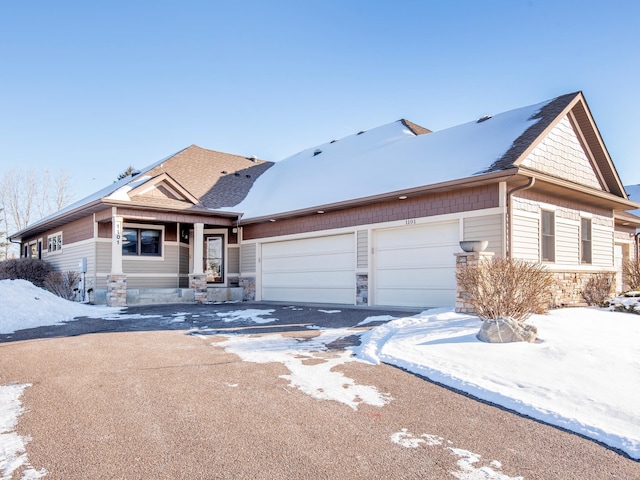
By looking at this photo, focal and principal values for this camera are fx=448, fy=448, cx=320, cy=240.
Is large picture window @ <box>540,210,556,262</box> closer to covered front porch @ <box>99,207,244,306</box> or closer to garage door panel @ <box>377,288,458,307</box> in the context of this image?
garage door panel @ <box>377,288,458,307</box>

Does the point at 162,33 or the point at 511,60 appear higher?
the point at 162,33

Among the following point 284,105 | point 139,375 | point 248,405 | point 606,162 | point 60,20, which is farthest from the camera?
point 284,105

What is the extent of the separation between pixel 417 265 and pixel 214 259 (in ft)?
29.1

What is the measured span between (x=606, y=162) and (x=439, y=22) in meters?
6.68

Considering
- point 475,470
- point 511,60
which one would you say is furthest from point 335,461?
point 511,60

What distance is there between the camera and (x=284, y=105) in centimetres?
1689

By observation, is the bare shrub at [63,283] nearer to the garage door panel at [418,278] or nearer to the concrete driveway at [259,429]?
the garage door panel at [418,278]

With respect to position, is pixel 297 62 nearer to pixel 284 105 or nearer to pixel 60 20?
pixel 284 105

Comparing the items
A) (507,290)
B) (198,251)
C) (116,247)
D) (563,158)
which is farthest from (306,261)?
(507,290)

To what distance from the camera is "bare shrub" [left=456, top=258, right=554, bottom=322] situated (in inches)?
290

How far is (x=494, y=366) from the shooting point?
17.4ft

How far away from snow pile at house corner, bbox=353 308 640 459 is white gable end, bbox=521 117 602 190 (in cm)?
479

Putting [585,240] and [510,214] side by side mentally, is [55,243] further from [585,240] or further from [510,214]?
[585,240]

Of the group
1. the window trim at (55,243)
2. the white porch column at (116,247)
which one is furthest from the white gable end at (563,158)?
the window trim at (55,243)
